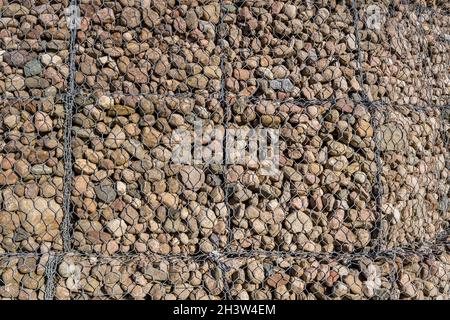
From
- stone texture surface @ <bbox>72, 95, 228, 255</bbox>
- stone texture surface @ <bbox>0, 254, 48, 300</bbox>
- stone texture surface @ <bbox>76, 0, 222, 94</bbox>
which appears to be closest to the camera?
stone texture surface @ <bbox>0, 254, 48, 300</bbox>

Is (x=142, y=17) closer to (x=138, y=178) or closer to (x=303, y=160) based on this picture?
(x=138, y=178)

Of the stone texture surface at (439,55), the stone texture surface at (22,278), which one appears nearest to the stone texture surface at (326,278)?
the stone texture surface at (22,278)

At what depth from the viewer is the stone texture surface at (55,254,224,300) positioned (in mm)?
1811

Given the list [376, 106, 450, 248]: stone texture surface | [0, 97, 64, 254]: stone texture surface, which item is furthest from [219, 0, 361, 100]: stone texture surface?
[0, 97, 64, 254]: stone texture surface

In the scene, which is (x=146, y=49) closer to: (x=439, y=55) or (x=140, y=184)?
(x=140, y=184)

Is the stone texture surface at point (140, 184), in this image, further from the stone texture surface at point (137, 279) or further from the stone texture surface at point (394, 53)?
the stone texture surface at point (394, 53)

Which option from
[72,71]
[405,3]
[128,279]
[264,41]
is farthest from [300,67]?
[128,279]

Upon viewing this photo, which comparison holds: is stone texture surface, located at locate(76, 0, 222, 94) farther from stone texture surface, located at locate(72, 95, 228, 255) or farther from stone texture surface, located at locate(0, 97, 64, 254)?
stone texture surface, located at locate(0, 97, 64, 254)

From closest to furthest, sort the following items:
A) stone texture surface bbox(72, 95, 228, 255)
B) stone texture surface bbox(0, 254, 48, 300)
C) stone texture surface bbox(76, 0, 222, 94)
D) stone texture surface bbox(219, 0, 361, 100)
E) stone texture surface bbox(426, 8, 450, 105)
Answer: stone texture surface bbox(0, 254, 48, 300) → stone texture surface bbox(72, 95, 228, 255) → stone texture surface bbox(76, 0, 222, 94) → stone texture surface bbox(219, 0, 361, 100) → stone texture surface bbox(426, 8, 450, 105)

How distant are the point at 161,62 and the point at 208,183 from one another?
529 millimetres

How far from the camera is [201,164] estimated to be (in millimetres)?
1990

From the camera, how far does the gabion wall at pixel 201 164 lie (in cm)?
188

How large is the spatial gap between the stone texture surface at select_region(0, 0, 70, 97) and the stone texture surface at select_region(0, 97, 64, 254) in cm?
7

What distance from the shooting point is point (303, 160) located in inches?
80.8
